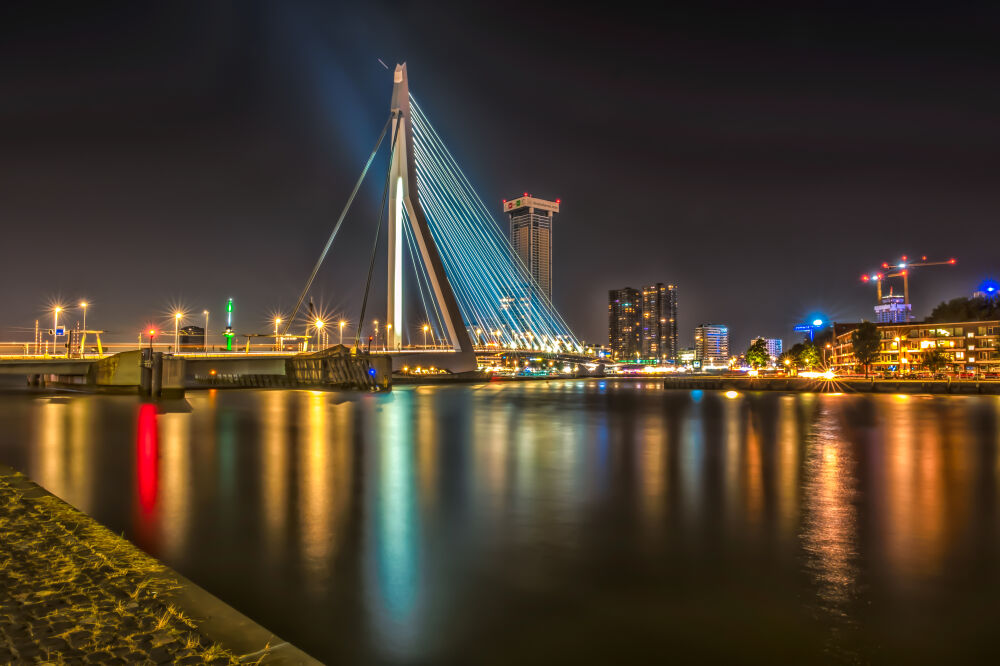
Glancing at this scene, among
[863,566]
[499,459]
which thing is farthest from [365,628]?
[499,459]

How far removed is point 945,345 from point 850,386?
5549 cm

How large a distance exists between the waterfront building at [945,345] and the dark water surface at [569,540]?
99.3 meters

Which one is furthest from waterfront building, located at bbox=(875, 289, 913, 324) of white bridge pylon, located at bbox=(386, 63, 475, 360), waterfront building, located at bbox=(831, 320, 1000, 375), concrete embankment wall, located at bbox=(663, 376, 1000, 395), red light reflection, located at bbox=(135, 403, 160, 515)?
red light reflection, located at bbox=(135, 403, 160, 515)

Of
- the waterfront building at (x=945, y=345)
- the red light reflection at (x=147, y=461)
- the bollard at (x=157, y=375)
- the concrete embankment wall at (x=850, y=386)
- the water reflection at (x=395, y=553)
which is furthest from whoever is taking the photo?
the waterfront building at (x=945, y=345)

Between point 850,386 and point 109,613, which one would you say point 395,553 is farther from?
point 850,386

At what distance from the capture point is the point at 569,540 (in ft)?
25.9

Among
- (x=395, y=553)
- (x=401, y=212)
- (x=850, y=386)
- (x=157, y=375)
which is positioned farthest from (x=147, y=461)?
(x=850, y=386)

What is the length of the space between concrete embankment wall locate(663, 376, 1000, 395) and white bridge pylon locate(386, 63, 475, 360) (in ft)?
103

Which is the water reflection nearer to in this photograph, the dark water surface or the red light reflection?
the dark water surface

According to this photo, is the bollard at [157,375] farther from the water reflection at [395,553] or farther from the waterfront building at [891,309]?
the waterfront building at [891,309]

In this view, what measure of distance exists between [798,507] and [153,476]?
1213cm

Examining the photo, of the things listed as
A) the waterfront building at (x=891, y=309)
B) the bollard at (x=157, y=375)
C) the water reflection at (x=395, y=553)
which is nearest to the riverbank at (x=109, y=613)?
the water reflection at (x=395, y=553)

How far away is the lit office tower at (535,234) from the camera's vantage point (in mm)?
184625

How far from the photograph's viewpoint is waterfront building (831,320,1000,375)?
97312mm
